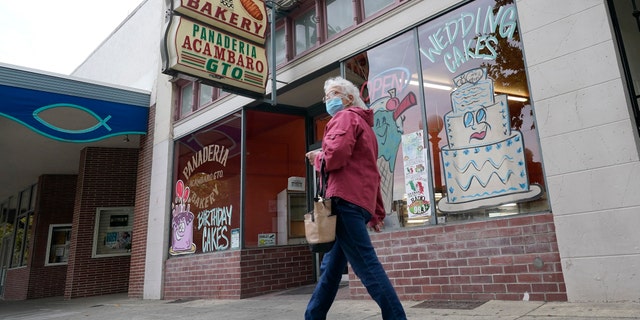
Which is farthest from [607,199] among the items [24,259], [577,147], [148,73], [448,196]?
[24,259]

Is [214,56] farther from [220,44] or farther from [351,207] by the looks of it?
[351,207]

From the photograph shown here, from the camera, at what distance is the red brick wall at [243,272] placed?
739 centimetres

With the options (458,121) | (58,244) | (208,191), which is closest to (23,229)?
(58,244)

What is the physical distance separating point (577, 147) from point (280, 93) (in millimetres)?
4916

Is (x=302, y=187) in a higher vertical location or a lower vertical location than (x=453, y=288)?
higher

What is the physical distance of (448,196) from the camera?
4.95m

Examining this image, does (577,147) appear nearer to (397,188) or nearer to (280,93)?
(397,188)

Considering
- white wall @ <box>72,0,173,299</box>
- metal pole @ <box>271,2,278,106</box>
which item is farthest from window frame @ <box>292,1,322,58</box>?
white wall @ <box>72,0,173,299</box>

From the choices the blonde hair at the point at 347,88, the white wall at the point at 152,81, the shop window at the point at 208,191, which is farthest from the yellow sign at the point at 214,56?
the blonde hair at the point at 347,88

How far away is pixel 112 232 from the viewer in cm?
1248

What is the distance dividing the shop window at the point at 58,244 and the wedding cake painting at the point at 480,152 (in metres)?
14.0

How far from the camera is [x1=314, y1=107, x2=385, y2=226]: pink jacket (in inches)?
112

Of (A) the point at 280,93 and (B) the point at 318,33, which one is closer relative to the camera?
(B) the point at 318,33

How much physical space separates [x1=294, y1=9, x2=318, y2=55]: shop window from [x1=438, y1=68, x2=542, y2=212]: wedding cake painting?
2.95 metres
